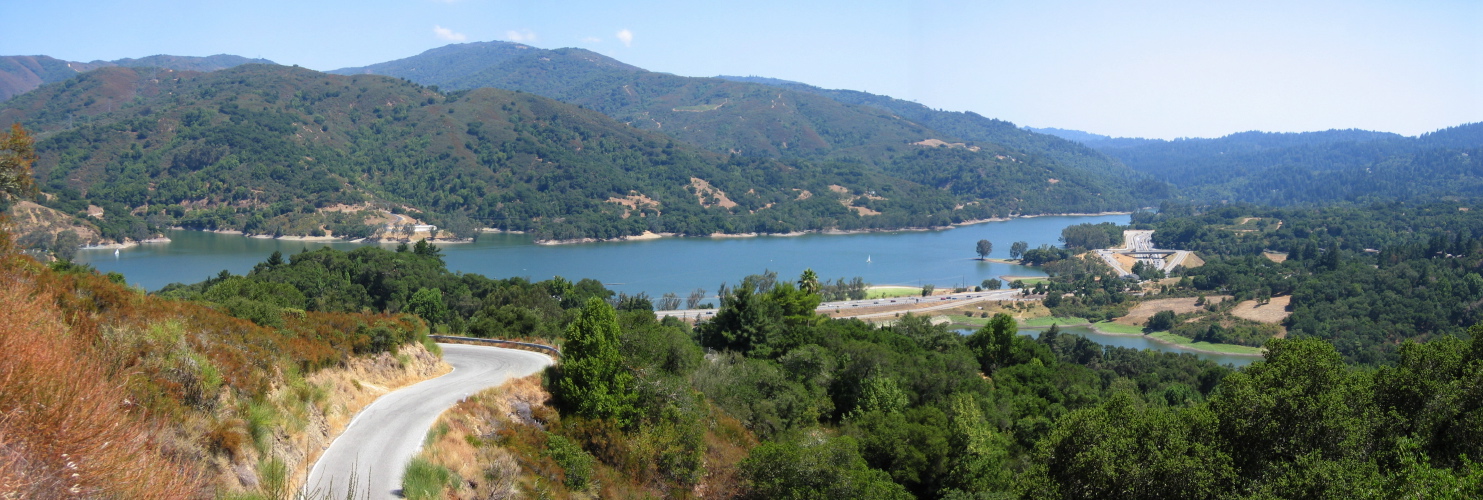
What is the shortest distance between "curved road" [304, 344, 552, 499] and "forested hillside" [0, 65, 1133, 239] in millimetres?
102654

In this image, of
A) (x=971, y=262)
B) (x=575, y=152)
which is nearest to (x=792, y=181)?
(x=575, y=152)

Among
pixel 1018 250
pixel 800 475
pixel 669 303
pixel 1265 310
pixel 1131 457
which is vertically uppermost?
pixel 1131 457

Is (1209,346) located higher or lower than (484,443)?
lower

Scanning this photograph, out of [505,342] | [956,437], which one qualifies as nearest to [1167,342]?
[956,437]

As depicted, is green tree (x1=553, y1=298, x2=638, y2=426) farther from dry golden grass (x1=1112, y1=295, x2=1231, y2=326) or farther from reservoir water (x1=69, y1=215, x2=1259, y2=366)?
dry golden grass (x1=1112, y1=295, x2=1231, y2=326)

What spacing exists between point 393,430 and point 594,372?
9.11ft

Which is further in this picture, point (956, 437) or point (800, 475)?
point (956, 437)

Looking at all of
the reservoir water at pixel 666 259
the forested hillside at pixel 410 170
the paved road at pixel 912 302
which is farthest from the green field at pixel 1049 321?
the forested hillside at pixel 410 170

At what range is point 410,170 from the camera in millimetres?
143750

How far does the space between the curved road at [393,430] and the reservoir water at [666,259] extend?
62.4 m

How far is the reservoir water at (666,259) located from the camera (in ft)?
262

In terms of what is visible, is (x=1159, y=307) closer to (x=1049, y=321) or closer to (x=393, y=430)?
(x=1049, y=321)

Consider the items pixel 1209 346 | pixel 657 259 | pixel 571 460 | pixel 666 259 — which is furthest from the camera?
pixel 666 259

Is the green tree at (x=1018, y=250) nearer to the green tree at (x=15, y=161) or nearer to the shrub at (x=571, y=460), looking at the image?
the shrub at (x=571, y=460)
